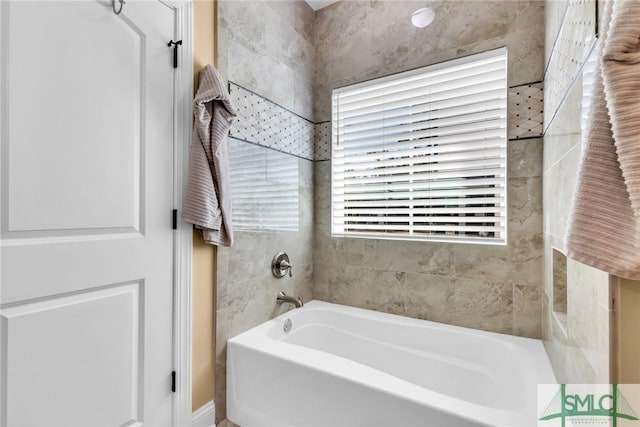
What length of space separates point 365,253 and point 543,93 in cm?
140

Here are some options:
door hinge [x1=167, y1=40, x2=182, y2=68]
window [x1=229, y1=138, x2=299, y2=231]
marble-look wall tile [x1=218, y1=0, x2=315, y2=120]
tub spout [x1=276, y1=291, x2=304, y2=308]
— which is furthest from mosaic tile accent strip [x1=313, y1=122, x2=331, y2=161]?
door hinge [x1=167, y1=40, x2=182, y2=68]

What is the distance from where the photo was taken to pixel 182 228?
4.67 ft

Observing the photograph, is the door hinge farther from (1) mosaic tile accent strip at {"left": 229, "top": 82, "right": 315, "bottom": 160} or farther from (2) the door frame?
(1) mosaic tile accent strip at {"left": 229, "top": 82, "right": 315, "bottom": 160}

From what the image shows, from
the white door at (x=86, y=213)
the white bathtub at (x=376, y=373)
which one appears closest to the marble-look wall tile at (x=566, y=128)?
the white bathtub at (x=376, y=373)

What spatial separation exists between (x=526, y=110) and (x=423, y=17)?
0.88 metres

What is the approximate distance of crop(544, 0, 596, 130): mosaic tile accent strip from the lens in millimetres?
872

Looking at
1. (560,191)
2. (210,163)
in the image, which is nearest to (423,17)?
(560,191)

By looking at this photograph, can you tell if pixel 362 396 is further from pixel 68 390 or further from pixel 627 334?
pixel 68 390

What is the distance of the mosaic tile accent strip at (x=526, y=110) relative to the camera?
1.64 m

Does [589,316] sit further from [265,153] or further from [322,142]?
[322,142]

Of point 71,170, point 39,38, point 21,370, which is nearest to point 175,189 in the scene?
point 71,170

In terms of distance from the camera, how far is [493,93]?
1.78m

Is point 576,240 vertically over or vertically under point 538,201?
under

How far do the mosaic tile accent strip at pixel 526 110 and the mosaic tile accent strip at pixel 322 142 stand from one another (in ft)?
3.91
